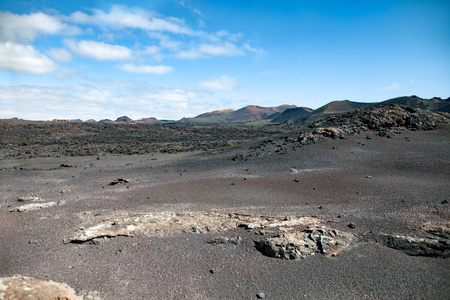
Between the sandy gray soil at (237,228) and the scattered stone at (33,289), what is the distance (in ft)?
0.66

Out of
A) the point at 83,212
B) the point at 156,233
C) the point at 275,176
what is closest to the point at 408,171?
the point at 275,176

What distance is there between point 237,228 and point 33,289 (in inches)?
163

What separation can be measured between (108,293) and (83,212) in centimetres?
440

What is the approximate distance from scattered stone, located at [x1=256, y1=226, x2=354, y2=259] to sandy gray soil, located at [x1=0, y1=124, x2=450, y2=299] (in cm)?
15

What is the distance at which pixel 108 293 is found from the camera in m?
4.64

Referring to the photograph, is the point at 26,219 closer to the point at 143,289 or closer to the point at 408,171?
the point at 143,289

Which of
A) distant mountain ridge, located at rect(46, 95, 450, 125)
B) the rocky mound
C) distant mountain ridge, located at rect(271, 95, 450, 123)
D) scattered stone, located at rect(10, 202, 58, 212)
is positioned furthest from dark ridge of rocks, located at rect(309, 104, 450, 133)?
distant mountain ridge, located at rect(46, 95, 450, 125)

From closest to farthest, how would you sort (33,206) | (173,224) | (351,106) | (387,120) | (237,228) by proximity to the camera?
1. (237,228)
2. (173,224)
3. (33,206)
4. (387,120)
5. (351,106)

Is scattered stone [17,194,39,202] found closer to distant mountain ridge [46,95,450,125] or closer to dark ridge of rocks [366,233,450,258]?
dark ridge of rocks [366,233,450,258]

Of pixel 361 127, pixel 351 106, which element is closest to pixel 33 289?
pixel 361 127

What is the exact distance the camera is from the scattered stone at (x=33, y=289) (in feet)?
13.5

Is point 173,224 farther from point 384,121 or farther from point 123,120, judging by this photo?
point 123,120

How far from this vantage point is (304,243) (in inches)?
227

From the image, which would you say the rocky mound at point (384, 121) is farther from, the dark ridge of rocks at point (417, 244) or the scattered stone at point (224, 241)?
the scattered stone at point (224, 241)
